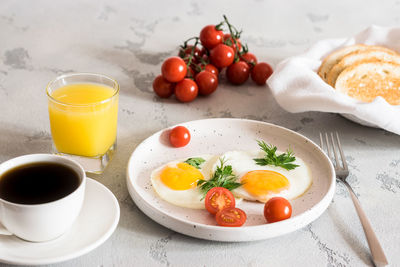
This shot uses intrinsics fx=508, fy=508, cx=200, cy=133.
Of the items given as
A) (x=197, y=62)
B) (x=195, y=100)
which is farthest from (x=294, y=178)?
(x=197, y=62)

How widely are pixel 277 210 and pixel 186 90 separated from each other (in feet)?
3.11

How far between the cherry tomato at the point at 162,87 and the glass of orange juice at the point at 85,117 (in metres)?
0.50

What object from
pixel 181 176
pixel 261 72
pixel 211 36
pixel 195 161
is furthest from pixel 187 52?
pixel 181 176

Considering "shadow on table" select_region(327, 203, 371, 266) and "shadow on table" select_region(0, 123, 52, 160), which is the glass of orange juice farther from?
"shadow on table" select_region(327, 203, 371, 266)

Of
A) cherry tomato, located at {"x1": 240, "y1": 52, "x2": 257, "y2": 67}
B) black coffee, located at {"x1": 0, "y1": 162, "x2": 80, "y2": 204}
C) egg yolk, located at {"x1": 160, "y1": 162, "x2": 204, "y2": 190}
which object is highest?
black coffee, located at {"x1": 0, "y1": 162, "x2": 80, "y2": 204}

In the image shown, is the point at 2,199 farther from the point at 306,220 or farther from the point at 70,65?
the point at 70,65

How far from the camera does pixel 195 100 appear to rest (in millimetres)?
2334

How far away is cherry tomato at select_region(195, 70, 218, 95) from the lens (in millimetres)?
2301

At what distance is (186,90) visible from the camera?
88.5 inches

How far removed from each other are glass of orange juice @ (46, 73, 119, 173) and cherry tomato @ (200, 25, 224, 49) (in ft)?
2.55

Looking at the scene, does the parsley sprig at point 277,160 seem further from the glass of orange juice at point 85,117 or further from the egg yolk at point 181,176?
the glass of orange juice at point 85,117

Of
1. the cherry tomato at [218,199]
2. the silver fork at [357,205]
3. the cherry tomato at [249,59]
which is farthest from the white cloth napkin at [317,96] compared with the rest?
the cherry tomato at [218,199]

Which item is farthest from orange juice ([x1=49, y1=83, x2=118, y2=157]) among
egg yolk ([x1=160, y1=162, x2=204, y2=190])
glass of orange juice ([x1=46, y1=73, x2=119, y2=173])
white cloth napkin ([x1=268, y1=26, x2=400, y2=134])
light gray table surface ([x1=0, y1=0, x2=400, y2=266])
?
white cloth napkin ([x1=268, y1=26, x2=400, y2=134])

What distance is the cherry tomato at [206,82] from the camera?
7.55ft
